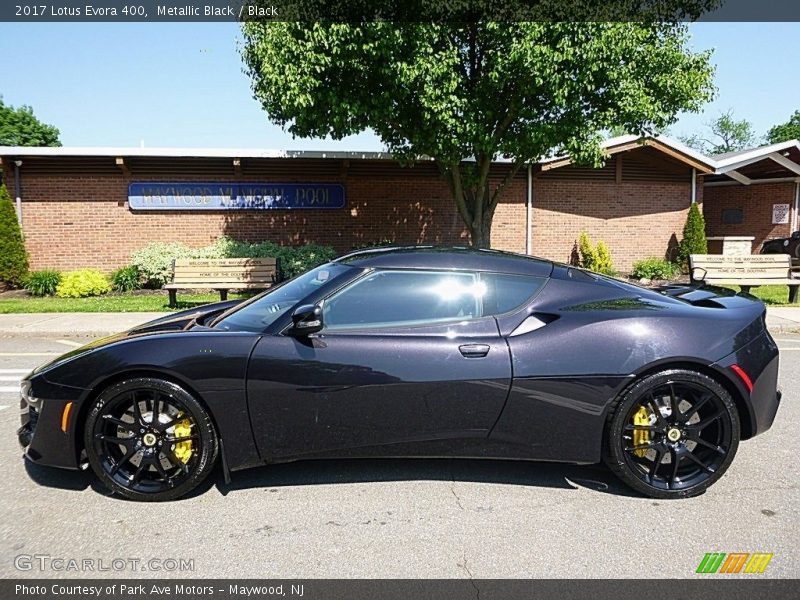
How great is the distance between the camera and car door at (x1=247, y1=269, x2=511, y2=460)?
3.16m

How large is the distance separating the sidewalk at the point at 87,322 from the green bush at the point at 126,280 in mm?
3219

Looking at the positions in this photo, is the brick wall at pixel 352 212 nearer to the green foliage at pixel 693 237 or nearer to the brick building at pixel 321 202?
→ the brick building at pixel 321 202

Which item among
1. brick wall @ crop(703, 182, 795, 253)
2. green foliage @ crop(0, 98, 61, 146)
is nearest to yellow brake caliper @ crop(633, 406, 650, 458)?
brick wall @ crop(703, 182, 795, 253)

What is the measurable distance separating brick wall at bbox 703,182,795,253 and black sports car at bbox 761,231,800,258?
104 cm

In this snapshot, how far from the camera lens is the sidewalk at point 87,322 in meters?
8.81

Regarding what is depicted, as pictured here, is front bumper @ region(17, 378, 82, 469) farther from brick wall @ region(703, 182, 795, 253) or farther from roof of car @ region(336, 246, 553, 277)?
brick wall @ region(703, 182, 795, 253)

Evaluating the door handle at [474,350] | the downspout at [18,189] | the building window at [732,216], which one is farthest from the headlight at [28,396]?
the building window at [732,216]

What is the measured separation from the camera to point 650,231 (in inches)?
665

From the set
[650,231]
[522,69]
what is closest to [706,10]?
[522,69]

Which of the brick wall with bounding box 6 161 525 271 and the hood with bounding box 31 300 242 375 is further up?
the brick wall with bounding box 6 161 525 271

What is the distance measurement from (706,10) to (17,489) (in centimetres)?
1241

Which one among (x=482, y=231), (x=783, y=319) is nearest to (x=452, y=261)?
(x=783, y=319)

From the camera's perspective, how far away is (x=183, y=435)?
3221mm

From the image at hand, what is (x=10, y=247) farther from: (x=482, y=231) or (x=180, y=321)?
(x=180, y=321)
